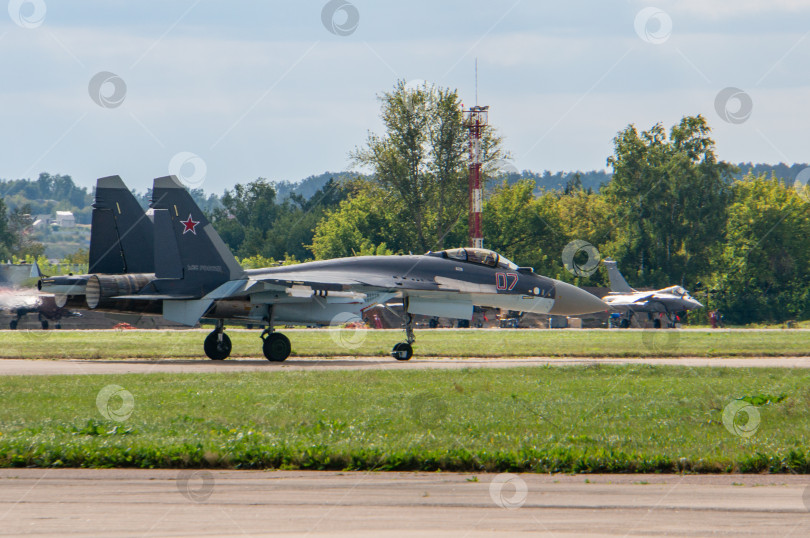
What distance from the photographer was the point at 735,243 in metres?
76.2

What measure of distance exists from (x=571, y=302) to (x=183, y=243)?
12.1 m

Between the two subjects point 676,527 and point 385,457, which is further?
point 385,457

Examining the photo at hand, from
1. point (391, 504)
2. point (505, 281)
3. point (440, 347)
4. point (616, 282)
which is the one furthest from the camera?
point (616, 282)

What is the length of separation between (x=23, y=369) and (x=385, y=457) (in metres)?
14.8

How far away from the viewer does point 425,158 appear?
244ft

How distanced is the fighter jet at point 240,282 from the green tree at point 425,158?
4611 cm

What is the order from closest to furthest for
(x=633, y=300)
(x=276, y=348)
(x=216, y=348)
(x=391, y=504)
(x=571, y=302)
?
(x=391, y=504)
(x=276, y=348)
(x=216, y=348)
(x=571, y=302)
(x=633, y=300)

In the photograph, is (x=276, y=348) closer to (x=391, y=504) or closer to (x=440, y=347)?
(x=440, y=347)

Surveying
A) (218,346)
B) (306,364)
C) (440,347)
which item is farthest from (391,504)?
(440,347)

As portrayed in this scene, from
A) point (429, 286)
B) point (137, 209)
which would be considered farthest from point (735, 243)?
point (137, 209)

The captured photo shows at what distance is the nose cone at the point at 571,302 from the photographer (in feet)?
Result: 92.4

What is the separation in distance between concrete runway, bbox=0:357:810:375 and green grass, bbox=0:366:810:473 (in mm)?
2889

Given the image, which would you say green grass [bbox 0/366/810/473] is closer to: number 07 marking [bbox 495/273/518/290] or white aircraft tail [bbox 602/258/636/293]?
number 07 marking [bbox 495/273/518/290]

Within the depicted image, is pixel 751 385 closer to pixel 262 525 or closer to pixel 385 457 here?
pixel 385 457
